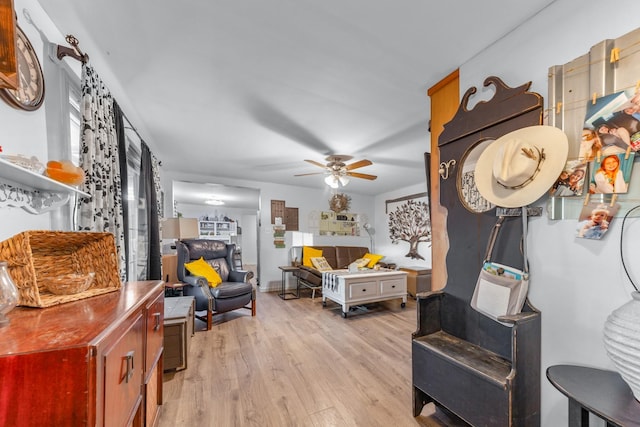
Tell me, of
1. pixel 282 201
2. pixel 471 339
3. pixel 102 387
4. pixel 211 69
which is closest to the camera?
pixel 102 387

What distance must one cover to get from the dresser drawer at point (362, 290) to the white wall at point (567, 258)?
249 cm

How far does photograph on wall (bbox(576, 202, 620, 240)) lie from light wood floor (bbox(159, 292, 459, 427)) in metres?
1.39

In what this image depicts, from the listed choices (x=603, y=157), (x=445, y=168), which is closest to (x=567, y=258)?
(x=603, y=157)

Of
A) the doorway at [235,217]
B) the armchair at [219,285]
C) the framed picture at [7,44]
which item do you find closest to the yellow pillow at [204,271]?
the armchair at [219,285]

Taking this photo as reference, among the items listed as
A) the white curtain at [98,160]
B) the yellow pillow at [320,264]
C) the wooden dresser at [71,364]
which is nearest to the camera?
the wooden dresser at [71,364]

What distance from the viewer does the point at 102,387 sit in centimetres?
67

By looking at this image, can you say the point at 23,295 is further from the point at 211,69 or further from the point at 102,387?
the point at 211,69

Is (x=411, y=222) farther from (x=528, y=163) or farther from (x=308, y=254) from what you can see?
(x=528, y=163)

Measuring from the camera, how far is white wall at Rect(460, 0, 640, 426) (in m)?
1.07

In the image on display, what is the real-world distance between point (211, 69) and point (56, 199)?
120 centimetres

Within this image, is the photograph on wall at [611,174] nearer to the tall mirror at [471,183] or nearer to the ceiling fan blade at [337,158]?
the tall mirror at [471,183]

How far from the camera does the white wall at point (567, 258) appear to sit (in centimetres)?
107

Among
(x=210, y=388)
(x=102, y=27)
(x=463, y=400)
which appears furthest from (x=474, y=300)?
(x=102, y=27)

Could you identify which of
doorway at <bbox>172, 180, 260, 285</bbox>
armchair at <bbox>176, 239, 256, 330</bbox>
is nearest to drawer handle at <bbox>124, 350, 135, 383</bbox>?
armchair at <bbox>176, 239, 256, 330</bbox>
